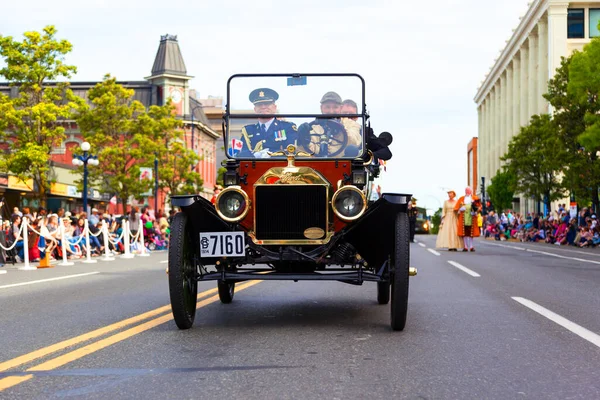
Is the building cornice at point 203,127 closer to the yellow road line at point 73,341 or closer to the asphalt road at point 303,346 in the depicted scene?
the asphalt road at point 303,346

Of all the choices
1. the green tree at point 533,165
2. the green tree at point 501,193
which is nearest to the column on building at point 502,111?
the green tree at point 501,193

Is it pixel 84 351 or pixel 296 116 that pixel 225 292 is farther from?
pixel 84 351

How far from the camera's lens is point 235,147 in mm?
8375

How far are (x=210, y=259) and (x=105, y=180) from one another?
48436mm

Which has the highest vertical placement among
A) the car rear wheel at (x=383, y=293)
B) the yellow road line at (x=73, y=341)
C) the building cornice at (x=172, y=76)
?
the building cornice at (x=172, y=76)

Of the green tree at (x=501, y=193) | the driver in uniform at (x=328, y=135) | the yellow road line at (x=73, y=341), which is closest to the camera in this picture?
the yellow road line at (x=73, y=341)

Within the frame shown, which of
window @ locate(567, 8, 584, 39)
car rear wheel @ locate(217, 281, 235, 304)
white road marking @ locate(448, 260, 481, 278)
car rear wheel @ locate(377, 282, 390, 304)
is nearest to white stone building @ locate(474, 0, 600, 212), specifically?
window @ locate(567, 8, 584, 39)

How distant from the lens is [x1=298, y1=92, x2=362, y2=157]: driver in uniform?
822 cm

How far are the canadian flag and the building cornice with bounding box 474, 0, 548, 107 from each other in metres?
69.1

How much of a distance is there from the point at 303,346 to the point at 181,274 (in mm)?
1320

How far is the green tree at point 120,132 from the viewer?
50844mm

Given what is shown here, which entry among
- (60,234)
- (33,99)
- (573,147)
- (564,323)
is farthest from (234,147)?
(573,147)

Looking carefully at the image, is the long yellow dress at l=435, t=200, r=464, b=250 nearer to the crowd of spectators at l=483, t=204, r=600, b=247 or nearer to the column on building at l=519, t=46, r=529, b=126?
the crowd of spectators at l=483, t=204, r=600, b=247

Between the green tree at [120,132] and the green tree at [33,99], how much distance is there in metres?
9.96
